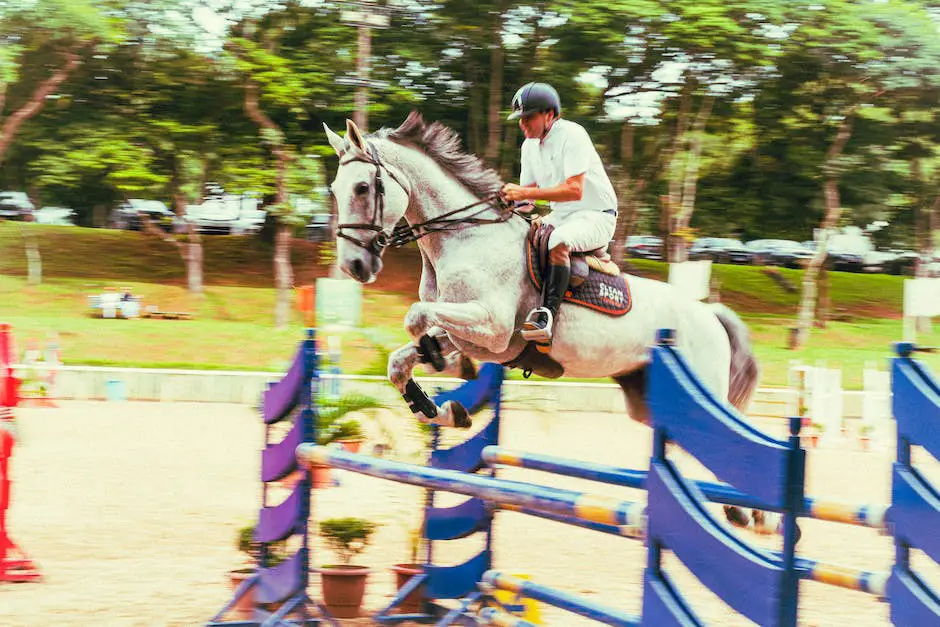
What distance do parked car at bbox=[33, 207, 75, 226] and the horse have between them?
34.4 meters

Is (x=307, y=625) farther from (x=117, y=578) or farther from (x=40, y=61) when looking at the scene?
(x=40, y=61)

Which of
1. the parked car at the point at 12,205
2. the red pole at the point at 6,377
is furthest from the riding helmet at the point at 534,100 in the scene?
the parked car at the point at 12,205

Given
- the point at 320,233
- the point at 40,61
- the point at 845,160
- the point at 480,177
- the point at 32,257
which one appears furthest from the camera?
the point at 320,233

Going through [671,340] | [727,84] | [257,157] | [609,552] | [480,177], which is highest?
[727,84]

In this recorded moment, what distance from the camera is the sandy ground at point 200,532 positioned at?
15.9 ft

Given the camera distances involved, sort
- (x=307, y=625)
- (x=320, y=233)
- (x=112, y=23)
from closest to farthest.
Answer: (x=307, y=625)
(x=112, y=23)
(x=320, y=233)

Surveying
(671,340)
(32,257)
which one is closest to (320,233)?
(32,257)

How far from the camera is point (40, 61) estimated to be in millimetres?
23016

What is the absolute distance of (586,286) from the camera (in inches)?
190

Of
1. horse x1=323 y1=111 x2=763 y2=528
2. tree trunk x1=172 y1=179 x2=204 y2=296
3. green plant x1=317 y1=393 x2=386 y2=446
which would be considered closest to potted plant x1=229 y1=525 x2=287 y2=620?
green plant x1=317 y1=393 x2=386 y2=446

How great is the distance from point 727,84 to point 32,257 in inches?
714

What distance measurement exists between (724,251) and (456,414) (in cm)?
3507

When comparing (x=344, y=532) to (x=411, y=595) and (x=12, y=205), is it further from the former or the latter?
(x=12, y=205)

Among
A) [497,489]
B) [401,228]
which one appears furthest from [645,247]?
[497,489]
